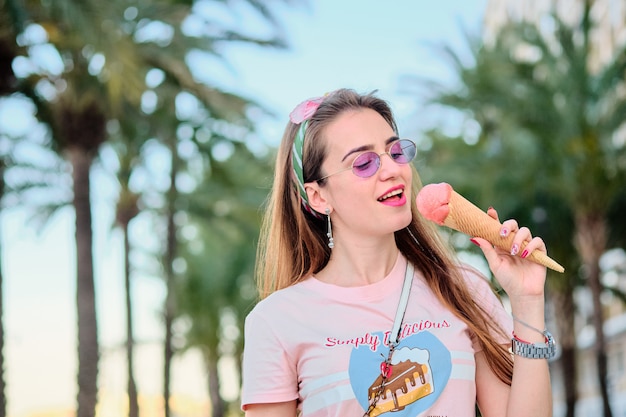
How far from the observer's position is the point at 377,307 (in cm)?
285

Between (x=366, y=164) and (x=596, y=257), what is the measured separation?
18057mm

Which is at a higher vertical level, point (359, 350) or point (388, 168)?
point (388, 168)

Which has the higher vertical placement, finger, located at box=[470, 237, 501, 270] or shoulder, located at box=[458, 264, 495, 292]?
finger, located at box=[470, 237, 501, 270]

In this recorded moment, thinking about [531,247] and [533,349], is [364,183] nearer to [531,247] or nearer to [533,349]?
[531,247]

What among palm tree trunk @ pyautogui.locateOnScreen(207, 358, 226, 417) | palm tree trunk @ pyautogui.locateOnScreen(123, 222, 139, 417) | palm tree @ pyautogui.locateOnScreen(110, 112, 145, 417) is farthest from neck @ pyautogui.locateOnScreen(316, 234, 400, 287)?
palm tree trunk @ pyautogui.locateOnScreen(207, 358, 226, 417)

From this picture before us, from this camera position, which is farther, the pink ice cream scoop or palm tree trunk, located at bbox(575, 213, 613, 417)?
palm tree trunk, located at bbox(575, 213, 613, 417)

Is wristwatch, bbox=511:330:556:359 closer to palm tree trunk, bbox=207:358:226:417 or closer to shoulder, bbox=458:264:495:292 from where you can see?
shoulder, bbox=458:264:495:292

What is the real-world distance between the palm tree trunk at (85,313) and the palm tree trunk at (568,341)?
10665 millimetres

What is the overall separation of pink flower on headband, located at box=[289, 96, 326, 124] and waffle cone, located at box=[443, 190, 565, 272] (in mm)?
621

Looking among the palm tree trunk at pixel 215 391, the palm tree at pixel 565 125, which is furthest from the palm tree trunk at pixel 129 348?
the palm tree trunk at pixel 215 391

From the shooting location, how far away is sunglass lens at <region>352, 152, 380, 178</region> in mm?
2865

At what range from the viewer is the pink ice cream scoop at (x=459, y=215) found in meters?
2.68

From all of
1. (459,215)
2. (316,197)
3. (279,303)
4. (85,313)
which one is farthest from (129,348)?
(459,215)

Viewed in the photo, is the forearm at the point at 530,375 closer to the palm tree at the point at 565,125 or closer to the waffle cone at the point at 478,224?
the waffle cone at the point at 478,224
